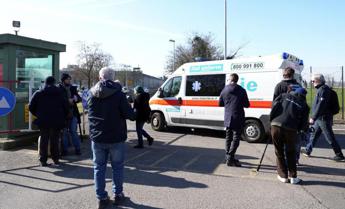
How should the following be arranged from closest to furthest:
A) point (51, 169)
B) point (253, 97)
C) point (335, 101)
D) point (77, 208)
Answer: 1. point (77, 208)
2. point (51, 169)
3. point (335, 101)
4. point (253, 97)

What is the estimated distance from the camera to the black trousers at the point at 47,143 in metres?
7.23

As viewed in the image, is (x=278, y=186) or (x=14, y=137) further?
(x=14, y=137)

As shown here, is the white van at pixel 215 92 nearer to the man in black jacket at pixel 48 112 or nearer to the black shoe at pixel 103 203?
the man in black jacket at pixel 48 112

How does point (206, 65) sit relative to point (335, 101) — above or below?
above

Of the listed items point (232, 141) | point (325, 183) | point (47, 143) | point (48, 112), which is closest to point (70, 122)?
point (47, 143)

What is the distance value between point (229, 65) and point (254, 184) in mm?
5808

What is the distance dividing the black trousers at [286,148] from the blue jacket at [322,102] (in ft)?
7.54

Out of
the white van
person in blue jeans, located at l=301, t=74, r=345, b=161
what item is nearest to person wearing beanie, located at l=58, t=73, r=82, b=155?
the white van

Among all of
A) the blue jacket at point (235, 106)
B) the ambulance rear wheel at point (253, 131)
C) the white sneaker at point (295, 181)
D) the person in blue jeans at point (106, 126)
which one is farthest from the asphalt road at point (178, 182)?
the ambulance rear wheel at point (253, 131)

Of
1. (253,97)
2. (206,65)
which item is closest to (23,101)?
(206,65)

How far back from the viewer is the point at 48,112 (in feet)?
23.4

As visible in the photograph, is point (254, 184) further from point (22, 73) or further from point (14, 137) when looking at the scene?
point (22, 73)

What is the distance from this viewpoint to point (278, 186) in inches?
233

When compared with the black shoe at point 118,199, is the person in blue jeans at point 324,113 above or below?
above
